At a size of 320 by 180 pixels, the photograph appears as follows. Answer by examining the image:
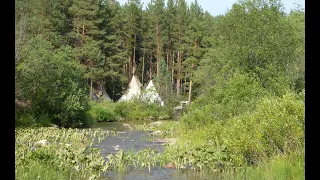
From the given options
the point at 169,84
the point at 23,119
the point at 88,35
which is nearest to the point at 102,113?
the point at 169,84

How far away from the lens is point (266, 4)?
Answer: 25641mm

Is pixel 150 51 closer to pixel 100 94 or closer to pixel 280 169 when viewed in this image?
pixel 100 94

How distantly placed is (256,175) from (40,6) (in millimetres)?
42556

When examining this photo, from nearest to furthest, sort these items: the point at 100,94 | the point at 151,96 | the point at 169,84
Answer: the point at 151,96, the point at 169,84, the point at 100,94

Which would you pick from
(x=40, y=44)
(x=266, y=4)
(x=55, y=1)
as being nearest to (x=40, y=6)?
(x=55, y=1)

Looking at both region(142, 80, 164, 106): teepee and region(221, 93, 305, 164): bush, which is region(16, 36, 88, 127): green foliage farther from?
region(221, 93, 305, 164): bush

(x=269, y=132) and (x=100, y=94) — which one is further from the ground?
(x=269, y=132)

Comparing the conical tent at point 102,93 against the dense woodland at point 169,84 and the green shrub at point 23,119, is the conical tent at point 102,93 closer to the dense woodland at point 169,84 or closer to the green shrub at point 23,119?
the dense woodland at point 169,84

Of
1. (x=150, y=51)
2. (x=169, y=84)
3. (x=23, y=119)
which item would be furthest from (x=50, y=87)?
(x=150, y=51)

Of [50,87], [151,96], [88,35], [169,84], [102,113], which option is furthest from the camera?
[88,35]

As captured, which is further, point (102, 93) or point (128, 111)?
point (102, 93)

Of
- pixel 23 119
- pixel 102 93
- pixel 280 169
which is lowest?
pixel 23 119
